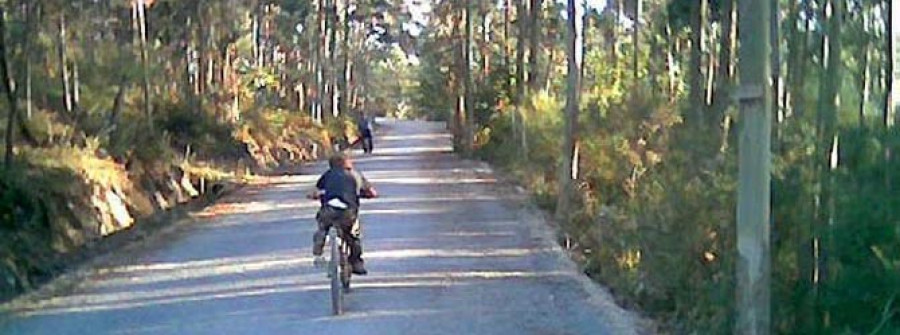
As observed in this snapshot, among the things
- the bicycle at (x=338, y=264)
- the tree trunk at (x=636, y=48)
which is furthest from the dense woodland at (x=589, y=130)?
the bicycle at (x=338, y=264)

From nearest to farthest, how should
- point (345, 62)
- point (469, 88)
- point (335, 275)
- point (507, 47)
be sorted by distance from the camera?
1. point (335, 275)
2. point (469, 88)
3. point (507, 47)
4. point (345, 62)

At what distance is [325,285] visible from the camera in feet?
53.8

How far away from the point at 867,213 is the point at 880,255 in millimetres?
441

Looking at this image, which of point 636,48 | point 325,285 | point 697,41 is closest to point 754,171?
point 325,285

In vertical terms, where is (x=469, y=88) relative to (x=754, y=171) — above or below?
above

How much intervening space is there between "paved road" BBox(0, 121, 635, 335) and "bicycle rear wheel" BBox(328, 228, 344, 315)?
147 mm

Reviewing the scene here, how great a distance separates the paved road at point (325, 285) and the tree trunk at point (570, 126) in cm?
64

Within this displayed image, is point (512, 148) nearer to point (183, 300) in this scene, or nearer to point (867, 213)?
point (183, 300)

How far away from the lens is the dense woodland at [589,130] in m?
10.3

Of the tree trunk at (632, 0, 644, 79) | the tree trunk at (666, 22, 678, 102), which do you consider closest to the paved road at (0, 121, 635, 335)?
the tree trunk at (666, 22, 678, 102)

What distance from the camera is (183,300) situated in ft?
50.5

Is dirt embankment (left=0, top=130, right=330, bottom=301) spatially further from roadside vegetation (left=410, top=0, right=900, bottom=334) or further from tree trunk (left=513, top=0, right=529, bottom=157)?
tree trunk (left=513, top=0, right=529, bottom=157)

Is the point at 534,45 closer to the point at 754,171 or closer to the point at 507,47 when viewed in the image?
the point at 507,47

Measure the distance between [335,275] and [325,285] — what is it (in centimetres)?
232
